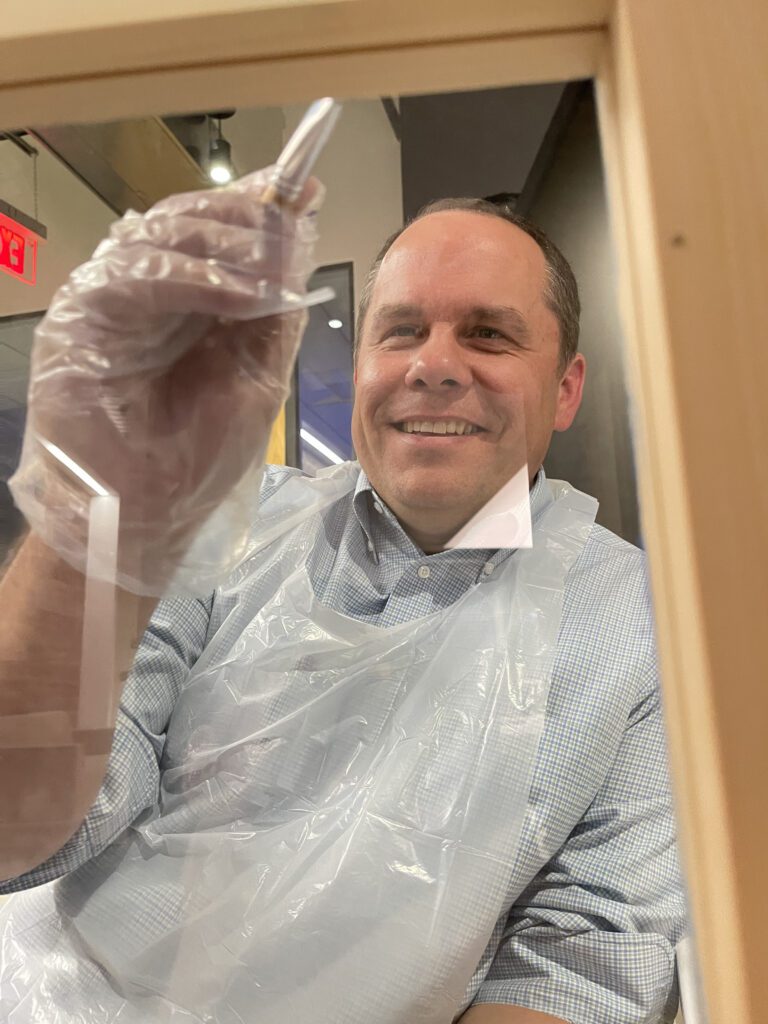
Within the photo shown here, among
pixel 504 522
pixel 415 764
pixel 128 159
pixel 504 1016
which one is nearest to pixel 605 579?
pixel 504 522

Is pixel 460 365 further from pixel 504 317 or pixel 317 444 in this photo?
pixel 317 444

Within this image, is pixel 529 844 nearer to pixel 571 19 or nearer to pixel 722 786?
pixel 722 786

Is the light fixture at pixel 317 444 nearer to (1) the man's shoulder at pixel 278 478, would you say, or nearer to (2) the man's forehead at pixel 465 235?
(1) the man's shoulder at pixel 278 478

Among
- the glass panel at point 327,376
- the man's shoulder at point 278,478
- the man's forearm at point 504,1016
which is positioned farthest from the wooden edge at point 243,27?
the man's forearm at point 504,1016

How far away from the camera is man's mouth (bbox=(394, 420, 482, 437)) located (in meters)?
0.51

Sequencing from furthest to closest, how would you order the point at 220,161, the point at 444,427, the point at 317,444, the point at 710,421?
the point at 317,444, the point at 444,427, the point at 220,161, the point at 710,421

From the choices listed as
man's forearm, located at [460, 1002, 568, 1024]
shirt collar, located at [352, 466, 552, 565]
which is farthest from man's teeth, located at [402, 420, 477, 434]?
man's forearm, located at [460, 1002, 568, 1024]

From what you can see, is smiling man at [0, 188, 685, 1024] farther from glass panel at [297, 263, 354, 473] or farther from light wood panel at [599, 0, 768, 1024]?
light wood panel at [599, 0, 768, 1024]

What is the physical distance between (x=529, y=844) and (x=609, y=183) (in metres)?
0.49

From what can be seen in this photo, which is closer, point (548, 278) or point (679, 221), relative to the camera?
point (679, 221)

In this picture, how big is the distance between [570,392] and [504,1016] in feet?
1.64

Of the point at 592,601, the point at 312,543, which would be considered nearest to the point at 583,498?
the point at 592,601

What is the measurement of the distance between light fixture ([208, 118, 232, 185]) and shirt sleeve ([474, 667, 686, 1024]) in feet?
1.49

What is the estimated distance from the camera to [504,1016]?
21.8 inches
